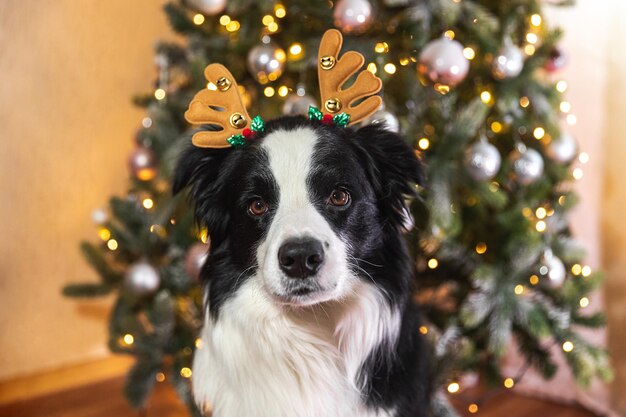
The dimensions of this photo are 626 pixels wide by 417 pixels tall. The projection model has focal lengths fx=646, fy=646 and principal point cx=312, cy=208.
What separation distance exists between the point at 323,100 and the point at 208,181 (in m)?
0.37

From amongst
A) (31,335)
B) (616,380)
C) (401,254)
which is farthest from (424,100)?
(31,335)

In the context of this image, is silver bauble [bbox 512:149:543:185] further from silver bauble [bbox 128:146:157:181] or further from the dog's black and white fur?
silver bauble [bbox 128:146:157:181]

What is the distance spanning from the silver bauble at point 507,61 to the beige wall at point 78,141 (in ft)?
2.18

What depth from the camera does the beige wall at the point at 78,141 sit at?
8.61ft

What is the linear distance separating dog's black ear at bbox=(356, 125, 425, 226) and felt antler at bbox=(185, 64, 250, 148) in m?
0.32

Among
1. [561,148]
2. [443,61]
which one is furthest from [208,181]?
[561,148]

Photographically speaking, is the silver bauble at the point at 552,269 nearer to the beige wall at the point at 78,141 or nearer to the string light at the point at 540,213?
the string light at the point at 540,213

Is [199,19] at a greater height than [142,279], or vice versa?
[199,19]

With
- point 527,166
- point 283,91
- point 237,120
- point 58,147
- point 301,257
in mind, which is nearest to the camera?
point 301,257

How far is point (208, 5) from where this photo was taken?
220 centimetres

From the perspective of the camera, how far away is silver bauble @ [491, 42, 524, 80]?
2.12m

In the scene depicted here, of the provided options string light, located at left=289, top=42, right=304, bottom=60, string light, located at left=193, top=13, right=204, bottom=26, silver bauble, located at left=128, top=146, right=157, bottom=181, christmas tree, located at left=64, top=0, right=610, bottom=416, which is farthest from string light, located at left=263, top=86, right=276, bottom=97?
silver bauble, located at left=128, top=146, right=157, bottom=181

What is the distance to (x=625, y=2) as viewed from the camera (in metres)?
2.47

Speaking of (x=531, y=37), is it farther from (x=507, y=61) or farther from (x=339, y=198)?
(x=339, y=198)
